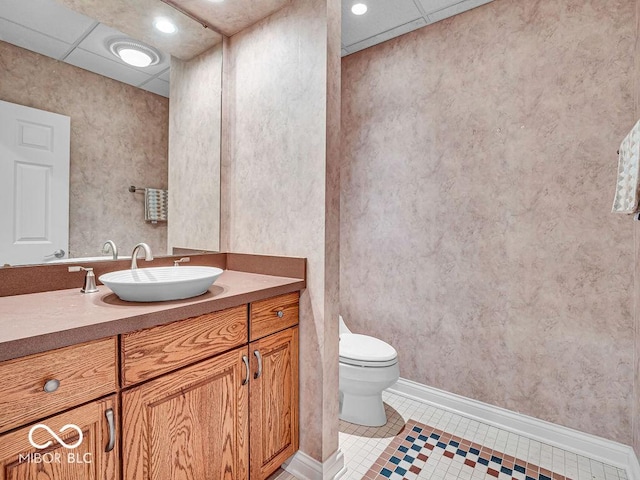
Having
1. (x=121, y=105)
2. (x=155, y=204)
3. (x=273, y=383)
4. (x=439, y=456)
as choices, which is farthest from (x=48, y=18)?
(x=439, y=456)

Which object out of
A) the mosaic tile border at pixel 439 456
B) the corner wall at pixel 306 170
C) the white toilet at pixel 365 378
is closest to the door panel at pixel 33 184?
the corner wall at pixel 306 170

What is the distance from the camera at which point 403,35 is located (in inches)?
87.1

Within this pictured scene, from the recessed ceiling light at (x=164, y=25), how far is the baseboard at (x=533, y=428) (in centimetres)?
249

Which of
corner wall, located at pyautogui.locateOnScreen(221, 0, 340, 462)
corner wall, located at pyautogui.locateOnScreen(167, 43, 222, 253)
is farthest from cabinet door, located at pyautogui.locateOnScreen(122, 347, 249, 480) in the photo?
corner wall, located at pyautogui.locateOnScreen(167, 43, 222, 253)

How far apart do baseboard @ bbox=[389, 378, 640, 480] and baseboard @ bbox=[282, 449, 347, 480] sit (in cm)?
83

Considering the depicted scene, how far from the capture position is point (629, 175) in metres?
1.22

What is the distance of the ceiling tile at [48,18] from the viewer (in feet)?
3.96

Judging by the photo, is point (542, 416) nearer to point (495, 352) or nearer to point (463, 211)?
point (495, 352)

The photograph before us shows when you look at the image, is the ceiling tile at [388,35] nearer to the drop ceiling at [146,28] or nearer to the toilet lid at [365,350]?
the drop ceiling at [146,28]

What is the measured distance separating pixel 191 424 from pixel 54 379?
467 millimetres

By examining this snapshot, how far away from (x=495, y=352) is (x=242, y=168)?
1792 mm

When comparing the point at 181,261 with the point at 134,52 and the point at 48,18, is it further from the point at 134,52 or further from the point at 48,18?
the point at 48,18

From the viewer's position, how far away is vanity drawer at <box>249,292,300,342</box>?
1.33 m

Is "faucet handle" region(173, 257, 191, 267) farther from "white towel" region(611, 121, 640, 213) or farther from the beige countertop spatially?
"white towel" region(611, 121, 640, 213)
